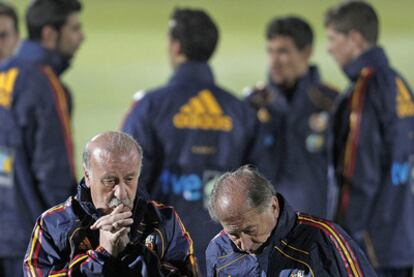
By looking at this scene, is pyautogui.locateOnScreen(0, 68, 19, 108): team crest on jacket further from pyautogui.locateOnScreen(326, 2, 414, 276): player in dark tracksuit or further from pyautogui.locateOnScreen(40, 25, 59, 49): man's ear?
pyautogui.locateOnScreen(326, 2, 414, 276): player in dark tracksuit

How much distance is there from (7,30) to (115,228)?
435 centimetres

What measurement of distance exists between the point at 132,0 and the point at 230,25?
283cm

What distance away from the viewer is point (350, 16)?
21.0 ft

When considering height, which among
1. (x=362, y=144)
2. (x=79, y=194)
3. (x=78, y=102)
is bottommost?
(x=78, y=102)

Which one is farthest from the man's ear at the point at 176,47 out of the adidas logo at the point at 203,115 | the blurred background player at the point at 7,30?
the blurred background player at the point at 7,30

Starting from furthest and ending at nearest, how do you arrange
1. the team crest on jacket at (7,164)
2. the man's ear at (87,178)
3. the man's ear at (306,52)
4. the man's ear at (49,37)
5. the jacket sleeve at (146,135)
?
the man's ear at (306,52), the man's ear at (49,37), the team crest on jacket at (7,164), the jacket sleeve at (146,135), the man's ear at (87,178)

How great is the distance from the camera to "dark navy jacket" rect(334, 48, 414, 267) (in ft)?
19.7

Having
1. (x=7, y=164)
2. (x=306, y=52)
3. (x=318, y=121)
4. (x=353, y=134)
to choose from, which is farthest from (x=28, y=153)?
(x=306, y=52)

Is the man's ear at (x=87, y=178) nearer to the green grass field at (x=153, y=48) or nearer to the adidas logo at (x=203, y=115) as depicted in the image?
the adidas logo at (x=203, y=115)

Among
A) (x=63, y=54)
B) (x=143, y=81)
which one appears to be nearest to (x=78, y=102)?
(x=143, y=81)

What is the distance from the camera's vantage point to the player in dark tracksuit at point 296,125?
7.04 metres

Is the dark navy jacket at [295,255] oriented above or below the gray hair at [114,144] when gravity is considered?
below

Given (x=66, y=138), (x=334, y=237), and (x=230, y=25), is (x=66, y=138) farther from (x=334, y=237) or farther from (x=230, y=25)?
(x=230, y=25)

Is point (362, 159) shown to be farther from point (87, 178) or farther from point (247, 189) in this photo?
point (87, 178)
